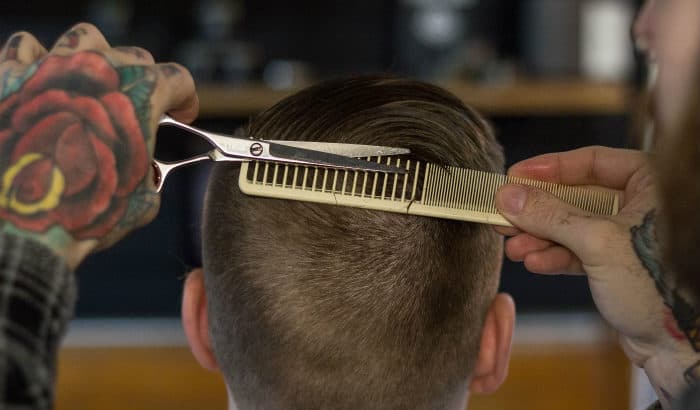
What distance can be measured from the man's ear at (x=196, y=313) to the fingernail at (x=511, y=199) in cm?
46

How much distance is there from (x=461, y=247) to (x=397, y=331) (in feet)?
0.48

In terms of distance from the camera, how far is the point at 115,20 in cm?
415

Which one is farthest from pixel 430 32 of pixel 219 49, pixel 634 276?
pixel 634 276

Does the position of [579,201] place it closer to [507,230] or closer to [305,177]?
[507,230]

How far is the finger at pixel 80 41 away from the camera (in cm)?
91

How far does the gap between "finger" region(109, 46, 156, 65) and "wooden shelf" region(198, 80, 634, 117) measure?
2837 mm

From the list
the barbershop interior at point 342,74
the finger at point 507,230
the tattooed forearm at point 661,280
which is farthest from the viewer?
the barbershop interior at point 342,74

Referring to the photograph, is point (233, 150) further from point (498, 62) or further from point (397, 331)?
point (498, 62)

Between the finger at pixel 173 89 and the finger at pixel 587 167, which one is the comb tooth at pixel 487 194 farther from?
the finger at pixel 173 89

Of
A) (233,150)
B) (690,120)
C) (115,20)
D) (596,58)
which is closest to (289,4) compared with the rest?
(115,20)

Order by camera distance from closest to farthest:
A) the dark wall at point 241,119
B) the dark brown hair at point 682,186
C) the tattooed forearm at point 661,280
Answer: the dark brown hair at point 682,186 < the tattooed forearm at point 661,280 < the dark wall at point 241,119

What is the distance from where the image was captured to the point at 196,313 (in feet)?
4.02

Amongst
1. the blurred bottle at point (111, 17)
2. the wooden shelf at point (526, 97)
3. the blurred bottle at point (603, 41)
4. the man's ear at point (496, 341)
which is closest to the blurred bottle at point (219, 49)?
the wooden shelf at point (526, 97)

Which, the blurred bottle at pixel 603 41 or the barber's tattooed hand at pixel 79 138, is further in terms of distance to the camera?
the blurred bottle at pixel 603 41
